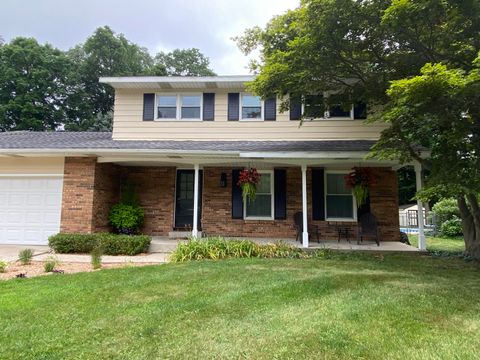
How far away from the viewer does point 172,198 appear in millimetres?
11492

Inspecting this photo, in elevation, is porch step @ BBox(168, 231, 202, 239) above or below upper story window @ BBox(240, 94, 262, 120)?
below

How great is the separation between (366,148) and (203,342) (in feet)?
26.2

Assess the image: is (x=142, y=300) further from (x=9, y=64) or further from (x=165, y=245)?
(x=9, y=64)

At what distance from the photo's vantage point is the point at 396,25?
633cm

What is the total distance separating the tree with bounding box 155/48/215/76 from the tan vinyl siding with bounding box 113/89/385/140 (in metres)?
23.4

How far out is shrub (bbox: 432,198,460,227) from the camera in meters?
15.6

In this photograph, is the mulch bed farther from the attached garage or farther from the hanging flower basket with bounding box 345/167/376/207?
the hanging flower basket with bounding box 345/167/376/207

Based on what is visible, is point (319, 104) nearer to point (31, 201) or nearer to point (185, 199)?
point (185, 199)

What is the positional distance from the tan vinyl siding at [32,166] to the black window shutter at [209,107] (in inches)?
188

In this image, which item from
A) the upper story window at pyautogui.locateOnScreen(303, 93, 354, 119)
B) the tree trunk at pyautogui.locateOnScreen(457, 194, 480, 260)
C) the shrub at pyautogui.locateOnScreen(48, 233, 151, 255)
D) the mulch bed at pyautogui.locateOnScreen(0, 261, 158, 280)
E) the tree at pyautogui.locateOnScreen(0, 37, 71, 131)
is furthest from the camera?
the tree at pyautogui.locateOnScreen(0, 37, 71, 131)

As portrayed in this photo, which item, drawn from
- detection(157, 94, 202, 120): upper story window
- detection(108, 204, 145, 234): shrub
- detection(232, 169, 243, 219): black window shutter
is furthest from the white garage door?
detection(232, 169, 243, 219): black window shutter

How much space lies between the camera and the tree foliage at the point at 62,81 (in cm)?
2517

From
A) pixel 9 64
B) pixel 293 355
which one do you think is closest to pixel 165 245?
pixel 293 355

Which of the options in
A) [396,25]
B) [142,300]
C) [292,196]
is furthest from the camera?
[292,196]
